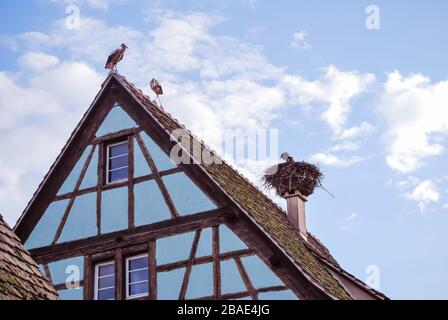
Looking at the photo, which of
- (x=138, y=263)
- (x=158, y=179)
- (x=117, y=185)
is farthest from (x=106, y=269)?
(x=158, y=179)

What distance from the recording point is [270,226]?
604 inches

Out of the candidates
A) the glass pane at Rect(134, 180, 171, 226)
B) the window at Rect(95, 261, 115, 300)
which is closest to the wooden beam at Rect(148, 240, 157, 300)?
the glass pane at Rect(134, 180, 171, 226)

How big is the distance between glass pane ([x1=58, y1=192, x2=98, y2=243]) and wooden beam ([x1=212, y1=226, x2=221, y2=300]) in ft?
7.14

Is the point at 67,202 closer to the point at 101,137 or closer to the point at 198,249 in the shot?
the point at 101,137

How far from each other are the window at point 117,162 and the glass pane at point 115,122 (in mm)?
262

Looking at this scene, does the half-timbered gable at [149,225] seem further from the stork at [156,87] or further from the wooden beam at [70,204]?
the stork at [156,87]

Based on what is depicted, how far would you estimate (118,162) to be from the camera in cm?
1619

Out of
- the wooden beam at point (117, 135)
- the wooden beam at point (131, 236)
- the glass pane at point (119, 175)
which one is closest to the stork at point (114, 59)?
the wooden beam at point (117, 135)

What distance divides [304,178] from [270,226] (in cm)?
251

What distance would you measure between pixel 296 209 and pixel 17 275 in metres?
9.91

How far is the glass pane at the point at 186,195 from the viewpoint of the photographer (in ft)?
49.8

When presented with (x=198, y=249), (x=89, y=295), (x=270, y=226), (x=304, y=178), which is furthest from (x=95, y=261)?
(x=304, y=178)

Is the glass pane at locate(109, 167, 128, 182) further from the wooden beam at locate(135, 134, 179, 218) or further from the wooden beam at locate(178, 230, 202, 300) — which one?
the wooden beam at locate(178, 230, 202, 300)

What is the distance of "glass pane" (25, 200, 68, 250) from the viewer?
52.6 feet
